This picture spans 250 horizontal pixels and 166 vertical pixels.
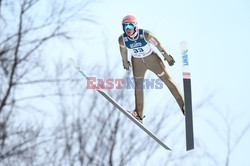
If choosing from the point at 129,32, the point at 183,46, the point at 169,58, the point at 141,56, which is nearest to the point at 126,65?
the point at 141,56

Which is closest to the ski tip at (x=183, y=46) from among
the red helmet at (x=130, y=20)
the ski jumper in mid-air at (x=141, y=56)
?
the ski jumper in mid-air at (x=141, y=56)

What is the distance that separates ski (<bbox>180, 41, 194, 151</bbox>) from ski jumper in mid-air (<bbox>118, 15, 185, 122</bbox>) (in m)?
0.18

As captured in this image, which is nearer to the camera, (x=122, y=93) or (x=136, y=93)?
(x=136, y=93)

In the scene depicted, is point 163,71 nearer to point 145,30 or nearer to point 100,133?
point 145,30

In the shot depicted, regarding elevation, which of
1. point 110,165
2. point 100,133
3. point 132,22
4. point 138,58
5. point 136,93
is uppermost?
point 132,22

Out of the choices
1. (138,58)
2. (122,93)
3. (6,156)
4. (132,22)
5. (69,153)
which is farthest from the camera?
(122,93)

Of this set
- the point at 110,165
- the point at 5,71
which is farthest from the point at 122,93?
the point at 5,71

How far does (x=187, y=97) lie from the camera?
256 inches

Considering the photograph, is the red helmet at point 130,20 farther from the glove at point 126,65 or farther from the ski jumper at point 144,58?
the glove at point 126,65

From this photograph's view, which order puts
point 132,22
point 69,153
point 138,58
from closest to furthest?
point 132,22, point 138,58, point 69,153

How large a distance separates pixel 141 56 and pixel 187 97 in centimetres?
102

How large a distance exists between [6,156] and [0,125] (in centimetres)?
79

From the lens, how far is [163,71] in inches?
263

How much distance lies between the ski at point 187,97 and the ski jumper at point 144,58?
0.21 metres
